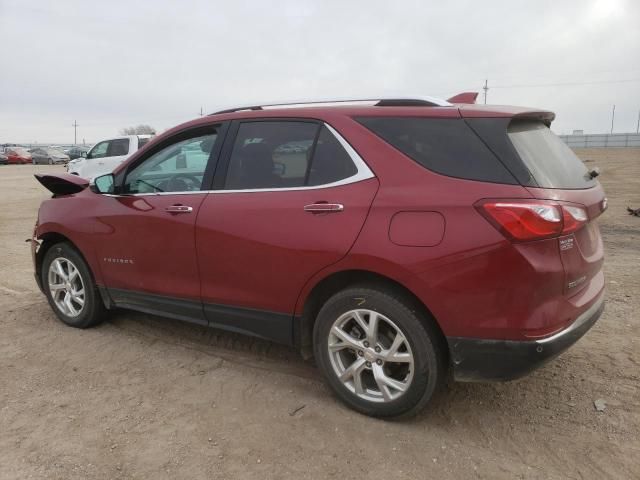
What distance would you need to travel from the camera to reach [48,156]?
4072 centimetres

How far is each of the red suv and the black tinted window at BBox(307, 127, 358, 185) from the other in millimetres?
10

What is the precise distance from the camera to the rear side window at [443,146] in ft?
8.68

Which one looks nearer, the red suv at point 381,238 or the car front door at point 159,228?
the red suv at point 381,238

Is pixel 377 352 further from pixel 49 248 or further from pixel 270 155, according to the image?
pixel 49 248

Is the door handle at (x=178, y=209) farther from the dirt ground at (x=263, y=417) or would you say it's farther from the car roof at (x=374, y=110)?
the dirt ground at (x=263, y=417)

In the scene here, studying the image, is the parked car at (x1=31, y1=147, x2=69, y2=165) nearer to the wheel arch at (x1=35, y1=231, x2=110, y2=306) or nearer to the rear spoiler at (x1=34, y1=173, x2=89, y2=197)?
the wheel arch at (x1=35, y1=231, x2=110, y2=306)

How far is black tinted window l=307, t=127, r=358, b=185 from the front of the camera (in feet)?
9.87

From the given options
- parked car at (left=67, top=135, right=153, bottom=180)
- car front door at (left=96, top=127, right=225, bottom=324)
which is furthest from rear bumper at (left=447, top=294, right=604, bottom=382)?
parked car at (left=67, top=135, right=153, bottom=180)

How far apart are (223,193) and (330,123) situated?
34.0 inches

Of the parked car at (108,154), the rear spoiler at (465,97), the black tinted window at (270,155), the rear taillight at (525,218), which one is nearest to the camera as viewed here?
the rear taillight at (525,218)

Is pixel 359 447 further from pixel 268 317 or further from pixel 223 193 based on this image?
pixel 223 193

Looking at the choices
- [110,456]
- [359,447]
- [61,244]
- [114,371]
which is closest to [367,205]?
[359,447]

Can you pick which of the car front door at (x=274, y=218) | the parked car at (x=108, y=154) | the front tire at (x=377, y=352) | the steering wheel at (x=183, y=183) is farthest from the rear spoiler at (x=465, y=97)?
the parked car at (x=108, y=154)

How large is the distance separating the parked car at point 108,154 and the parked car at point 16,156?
30.5 meters
